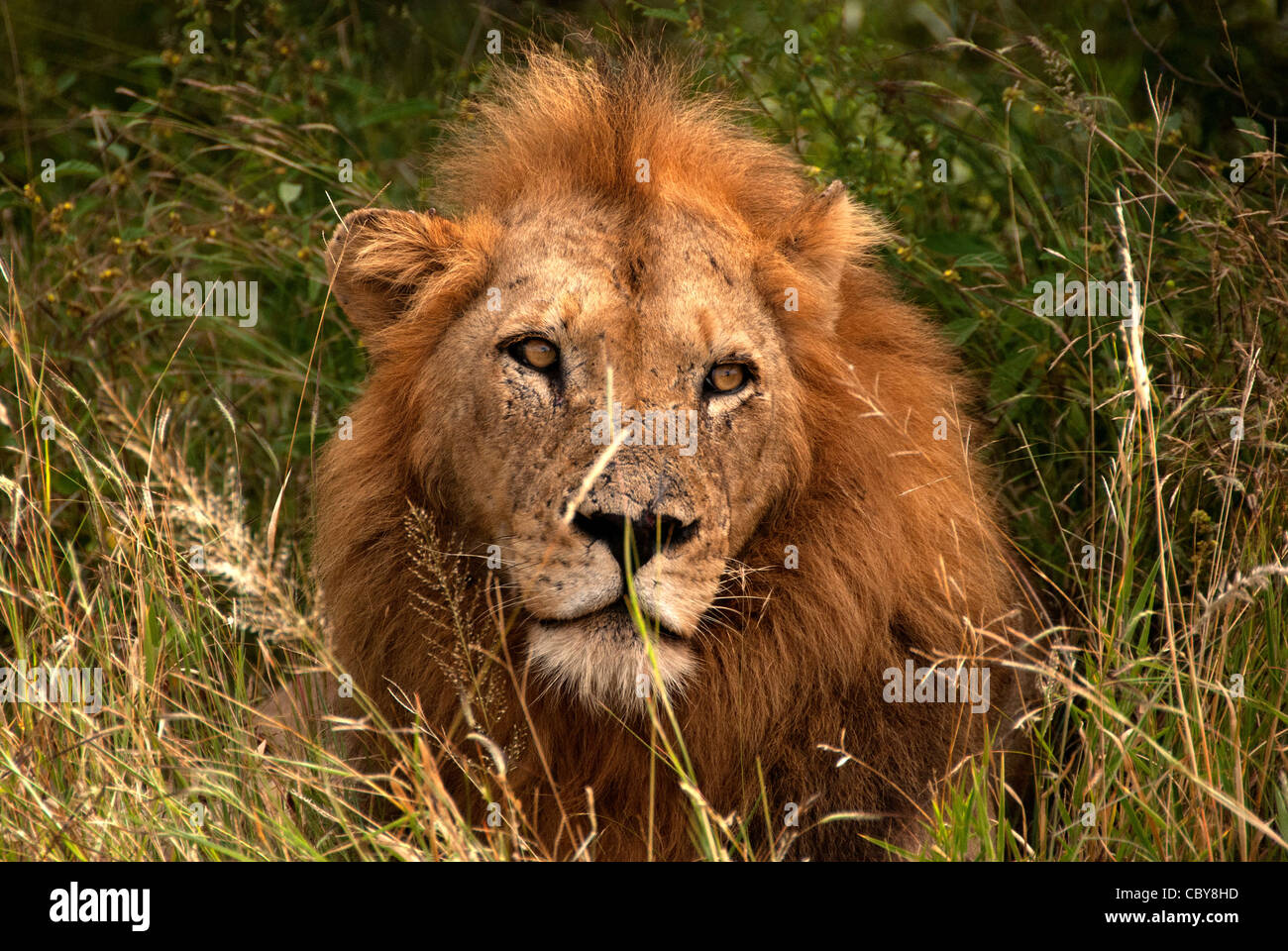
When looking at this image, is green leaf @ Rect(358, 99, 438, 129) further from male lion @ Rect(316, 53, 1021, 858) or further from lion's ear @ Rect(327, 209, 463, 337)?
lion's ear @ Rect(327, 209, 463, 337)

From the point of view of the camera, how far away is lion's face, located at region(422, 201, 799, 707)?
317cm

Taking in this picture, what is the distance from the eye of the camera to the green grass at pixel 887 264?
11.0 feet

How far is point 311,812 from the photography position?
12.6ft

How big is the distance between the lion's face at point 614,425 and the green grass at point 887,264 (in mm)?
363

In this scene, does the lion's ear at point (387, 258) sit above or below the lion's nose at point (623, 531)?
above

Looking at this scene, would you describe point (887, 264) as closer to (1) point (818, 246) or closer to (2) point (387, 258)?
(1) point (818, 246)

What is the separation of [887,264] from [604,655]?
2316mm

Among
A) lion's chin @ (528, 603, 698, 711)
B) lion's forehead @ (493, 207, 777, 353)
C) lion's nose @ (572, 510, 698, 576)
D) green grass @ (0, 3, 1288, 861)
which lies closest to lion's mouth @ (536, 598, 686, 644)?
lion's chin @ (528, 603, 698, 711)

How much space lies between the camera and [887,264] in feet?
16.3

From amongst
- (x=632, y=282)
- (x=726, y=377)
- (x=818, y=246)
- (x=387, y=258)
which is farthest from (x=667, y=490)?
(x=387, y=258)

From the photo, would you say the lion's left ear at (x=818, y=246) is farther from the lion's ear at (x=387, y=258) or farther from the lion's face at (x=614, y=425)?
the lion's ear at (x=387, y=258)

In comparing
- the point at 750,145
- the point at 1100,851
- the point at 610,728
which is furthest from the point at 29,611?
the point at 1100,851

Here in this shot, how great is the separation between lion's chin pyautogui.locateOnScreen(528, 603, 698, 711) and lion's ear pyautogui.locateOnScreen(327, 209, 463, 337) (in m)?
1.06

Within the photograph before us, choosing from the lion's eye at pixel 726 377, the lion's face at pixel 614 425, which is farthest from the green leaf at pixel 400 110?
the lion's eye at pixel 726 377
